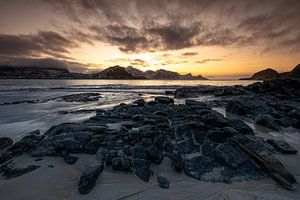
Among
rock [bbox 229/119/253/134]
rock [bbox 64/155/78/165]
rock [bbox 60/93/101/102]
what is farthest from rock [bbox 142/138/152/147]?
rock [bbox 60/93/101/102]

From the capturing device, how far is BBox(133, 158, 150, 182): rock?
5159 millimetres

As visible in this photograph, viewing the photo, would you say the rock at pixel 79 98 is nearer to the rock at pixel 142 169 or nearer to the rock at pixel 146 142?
the rock at pixel 146 142

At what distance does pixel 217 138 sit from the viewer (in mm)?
6770

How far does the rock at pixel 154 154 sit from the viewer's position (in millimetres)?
5863

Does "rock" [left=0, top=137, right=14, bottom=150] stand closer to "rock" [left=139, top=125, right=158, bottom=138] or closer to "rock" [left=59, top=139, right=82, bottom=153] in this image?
"rock" [left=59, top=139, right=82, bottom=153]

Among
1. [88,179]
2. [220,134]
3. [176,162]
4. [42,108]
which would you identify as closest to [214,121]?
[220,134]

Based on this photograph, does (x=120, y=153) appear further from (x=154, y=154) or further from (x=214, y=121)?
(x=214, y=121)

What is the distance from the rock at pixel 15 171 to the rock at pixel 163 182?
3.62 metres

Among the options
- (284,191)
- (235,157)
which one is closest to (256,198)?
(284,191)

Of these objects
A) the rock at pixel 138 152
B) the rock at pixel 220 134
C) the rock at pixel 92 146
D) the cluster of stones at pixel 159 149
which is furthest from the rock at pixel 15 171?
the rock at pixel 220 134

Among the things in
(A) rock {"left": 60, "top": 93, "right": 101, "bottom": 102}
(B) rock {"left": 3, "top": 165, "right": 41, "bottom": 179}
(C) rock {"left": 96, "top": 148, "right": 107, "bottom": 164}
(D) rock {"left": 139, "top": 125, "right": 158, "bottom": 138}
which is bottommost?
(A) rock {"left": 60, "top": 93, "right": 101, "bottom": 102}

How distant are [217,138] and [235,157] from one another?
110 cm

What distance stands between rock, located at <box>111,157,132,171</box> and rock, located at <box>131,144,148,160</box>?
282 millimetres

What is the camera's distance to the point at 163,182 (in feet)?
16.2
